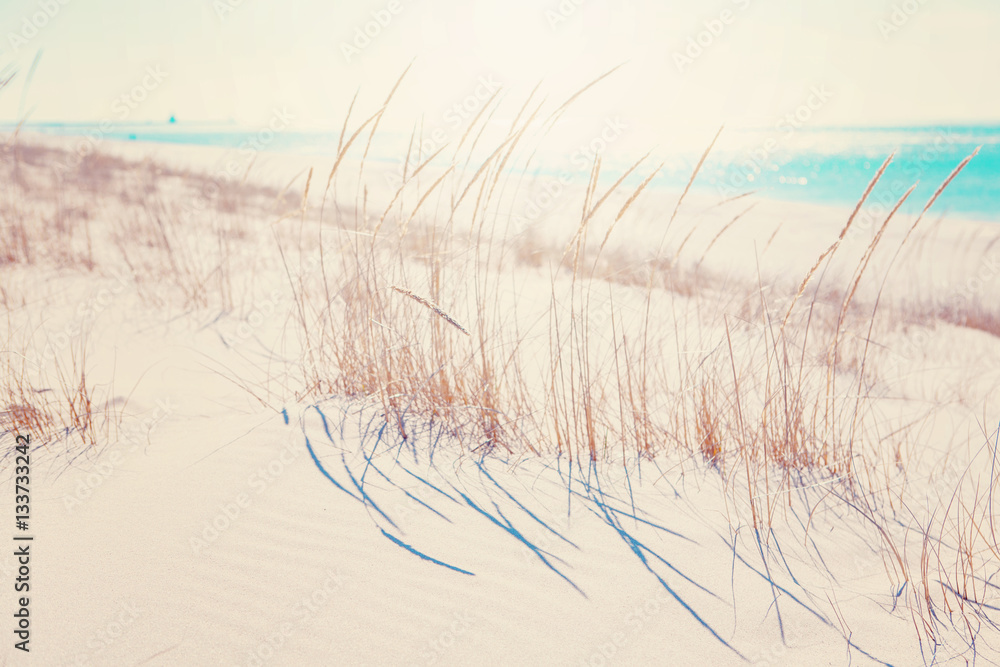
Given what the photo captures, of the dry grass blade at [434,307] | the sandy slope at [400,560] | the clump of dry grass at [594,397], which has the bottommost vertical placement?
the sandy slope at [400,560]

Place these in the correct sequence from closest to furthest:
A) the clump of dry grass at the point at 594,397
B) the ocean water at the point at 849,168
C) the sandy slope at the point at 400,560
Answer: the sandy slope at the point at 400,560
the clump of dry grass at the point at 594,397
the ocean water at the point at 849,168

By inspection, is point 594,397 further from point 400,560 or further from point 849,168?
point 849,168

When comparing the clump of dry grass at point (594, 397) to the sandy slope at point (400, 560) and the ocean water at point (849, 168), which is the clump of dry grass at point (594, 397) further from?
the ocean water at point (849, 168)

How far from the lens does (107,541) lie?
4.48ft

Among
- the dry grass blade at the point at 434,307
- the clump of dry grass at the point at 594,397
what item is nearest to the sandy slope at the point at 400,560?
the clump of dry grass at the point at 594,397

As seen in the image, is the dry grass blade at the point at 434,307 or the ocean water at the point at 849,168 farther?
the ocean water at the point at 849,168

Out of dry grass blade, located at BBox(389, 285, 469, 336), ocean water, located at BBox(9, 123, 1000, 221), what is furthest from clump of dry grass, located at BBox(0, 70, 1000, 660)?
ocean water, located at BBox(9, 123, 1000, 221)

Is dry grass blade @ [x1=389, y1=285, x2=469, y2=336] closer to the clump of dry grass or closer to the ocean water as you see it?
the clump of dry grass

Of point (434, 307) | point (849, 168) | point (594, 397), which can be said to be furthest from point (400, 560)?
point (849, 168)

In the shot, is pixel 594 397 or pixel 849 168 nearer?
pixel 594 397

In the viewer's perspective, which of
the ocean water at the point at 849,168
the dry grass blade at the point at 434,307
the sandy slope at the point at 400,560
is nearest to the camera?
the sandy slope at the point at 400,560

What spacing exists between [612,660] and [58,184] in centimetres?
709

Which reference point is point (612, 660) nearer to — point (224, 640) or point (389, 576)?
point (389, 576)

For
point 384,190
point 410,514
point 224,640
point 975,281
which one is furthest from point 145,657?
point 384,190
